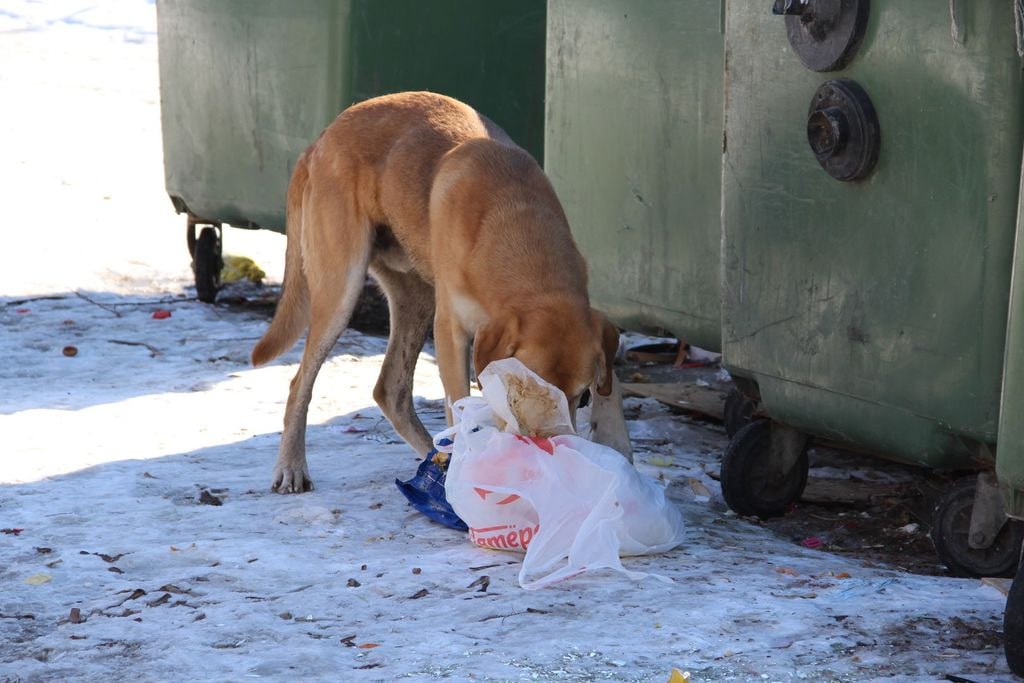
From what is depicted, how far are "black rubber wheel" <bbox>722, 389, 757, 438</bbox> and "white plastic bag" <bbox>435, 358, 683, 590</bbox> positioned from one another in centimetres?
142

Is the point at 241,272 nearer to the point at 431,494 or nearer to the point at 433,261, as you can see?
the point at 433,261

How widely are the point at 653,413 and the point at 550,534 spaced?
2.55 meters

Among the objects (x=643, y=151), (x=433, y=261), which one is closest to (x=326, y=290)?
(x=433, y=261)

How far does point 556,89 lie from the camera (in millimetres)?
5754

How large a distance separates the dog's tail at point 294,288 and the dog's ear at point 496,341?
52.9 inches

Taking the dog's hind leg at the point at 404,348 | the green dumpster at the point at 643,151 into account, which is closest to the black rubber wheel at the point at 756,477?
the green dumpster at the point at 643,151

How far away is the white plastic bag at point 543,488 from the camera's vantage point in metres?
3.97

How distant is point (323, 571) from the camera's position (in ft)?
13.4

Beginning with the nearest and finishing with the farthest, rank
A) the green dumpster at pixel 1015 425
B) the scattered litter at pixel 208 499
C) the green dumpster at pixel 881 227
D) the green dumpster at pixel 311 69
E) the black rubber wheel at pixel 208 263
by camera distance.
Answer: the green dumpster at pixel 1015 425 < the green dumpster at pixel 881 227 < the scattered litter at pixel 208 499 < the green dumpster at pixel 311 69 < the black rubber wheel at pixel 208 263

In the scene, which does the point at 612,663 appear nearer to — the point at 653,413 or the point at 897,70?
the point at 897,70

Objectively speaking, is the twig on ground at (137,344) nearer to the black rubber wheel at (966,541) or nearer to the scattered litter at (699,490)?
the scattered litter at (699,490)

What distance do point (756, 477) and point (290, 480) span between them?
1.66m

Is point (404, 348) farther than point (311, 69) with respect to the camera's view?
No

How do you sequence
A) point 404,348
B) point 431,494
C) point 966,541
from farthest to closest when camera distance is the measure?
point 404,348
point 431,494
point 966,541
